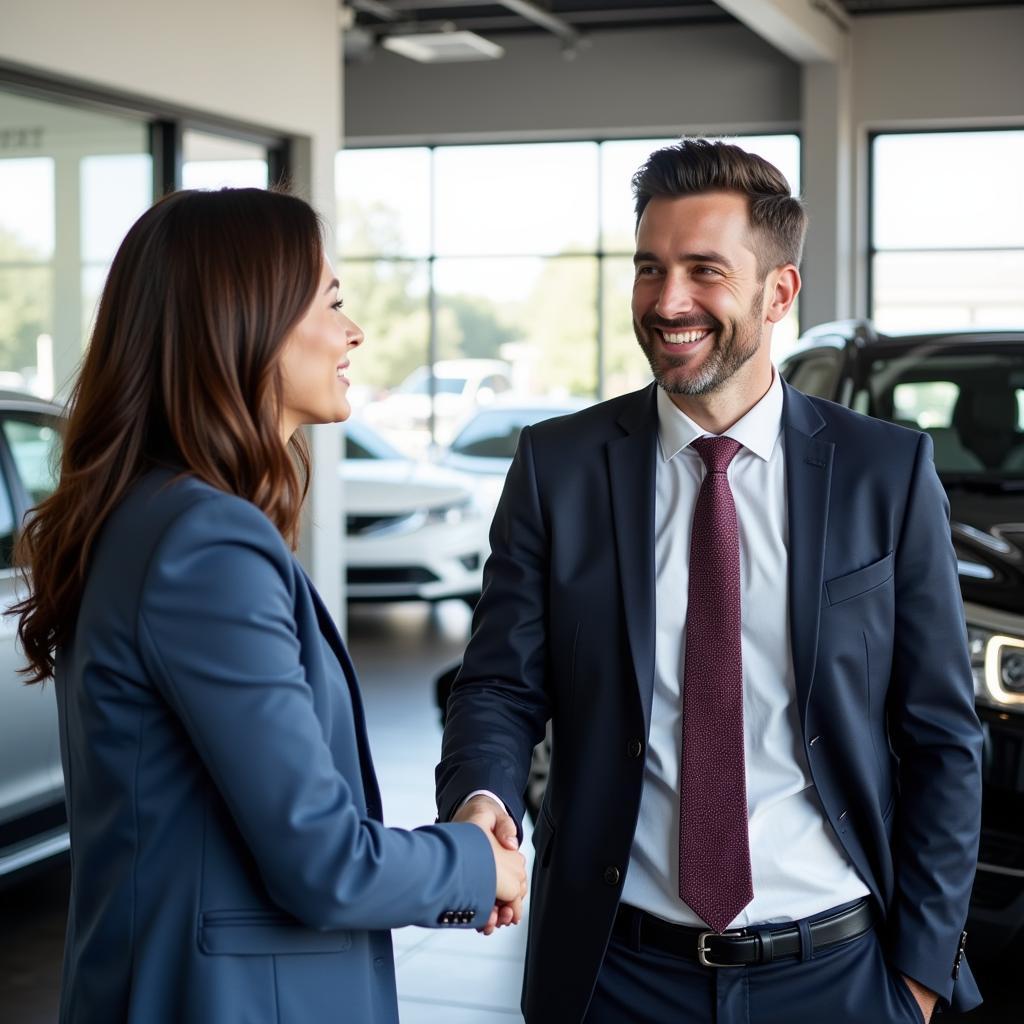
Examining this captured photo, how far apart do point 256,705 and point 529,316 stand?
14.2m

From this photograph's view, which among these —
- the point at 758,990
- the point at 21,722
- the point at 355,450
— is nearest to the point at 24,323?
the point at 21,722

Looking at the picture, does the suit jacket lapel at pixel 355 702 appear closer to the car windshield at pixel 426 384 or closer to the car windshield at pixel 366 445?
the car windshield at pixel 366 445

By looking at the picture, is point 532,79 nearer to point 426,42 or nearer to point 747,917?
point 426,42

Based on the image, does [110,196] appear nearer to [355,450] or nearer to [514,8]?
[355,450]

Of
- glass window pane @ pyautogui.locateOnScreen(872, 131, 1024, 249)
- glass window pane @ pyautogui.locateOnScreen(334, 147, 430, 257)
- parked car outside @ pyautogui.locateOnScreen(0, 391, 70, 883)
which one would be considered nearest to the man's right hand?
parked car outside @ pyautogui.locateOnScreen(0, 391, 70, 883)

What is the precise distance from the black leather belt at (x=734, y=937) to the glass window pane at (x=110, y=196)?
500cm

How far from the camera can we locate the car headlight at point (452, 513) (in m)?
9.49

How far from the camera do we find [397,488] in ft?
31.9

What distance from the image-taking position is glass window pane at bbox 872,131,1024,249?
531 inches

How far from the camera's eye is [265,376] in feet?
5.39

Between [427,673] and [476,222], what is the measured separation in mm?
7648

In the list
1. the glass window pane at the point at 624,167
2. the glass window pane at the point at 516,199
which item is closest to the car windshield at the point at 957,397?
the glass window pane at the point at 624,167

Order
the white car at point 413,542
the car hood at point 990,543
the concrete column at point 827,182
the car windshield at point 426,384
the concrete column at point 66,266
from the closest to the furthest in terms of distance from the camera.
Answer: the car hood at point 990,543 < the concrete column at point 66,266 < the white car at point 413,542 < the concrete column at point 827,182 < the car windshield at point 426,384

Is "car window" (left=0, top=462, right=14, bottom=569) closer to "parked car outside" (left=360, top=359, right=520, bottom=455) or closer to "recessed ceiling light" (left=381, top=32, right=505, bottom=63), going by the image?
"recessed ceiling light" (left=381, top=32, right=505, bottom=63)
